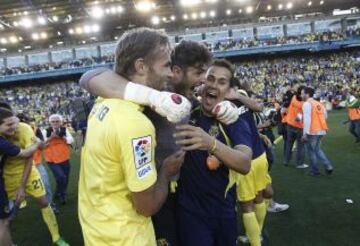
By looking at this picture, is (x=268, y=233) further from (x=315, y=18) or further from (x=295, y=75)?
(x=315, y=18)

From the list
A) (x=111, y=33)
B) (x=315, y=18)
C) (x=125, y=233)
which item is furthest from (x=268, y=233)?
(x=111, y=33)

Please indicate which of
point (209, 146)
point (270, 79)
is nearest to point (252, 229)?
point (209, 146)

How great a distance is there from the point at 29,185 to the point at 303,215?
14.0 feet

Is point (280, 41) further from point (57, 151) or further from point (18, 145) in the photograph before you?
point (18, 145)

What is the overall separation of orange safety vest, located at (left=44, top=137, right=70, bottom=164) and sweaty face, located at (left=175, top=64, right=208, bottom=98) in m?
6.05

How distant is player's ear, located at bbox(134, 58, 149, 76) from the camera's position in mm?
2266

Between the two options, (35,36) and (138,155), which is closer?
(138,155)

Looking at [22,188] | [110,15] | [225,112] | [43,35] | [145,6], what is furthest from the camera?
[43,35]

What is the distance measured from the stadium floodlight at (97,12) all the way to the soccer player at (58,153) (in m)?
42.7

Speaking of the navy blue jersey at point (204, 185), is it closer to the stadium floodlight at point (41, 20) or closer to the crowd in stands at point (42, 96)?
the crowd in stands at point (42, 96)

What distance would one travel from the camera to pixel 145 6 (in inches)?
1859

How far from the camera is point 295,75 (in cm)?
4150

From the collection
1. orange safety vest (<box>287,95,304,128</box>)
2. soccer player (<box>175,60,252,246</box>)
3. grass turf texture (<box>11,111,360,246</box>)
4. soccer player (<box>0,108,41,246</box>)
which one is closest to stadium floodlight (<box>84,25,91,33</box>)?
grass turf texture (<box>11,111,360,246</box>)

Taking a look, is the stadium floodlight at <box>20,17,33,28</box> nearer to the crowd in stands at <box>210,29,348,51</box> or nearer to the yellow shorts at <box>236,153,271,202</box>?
→ the crowd in stands at <box>210,29,348,51</box>
